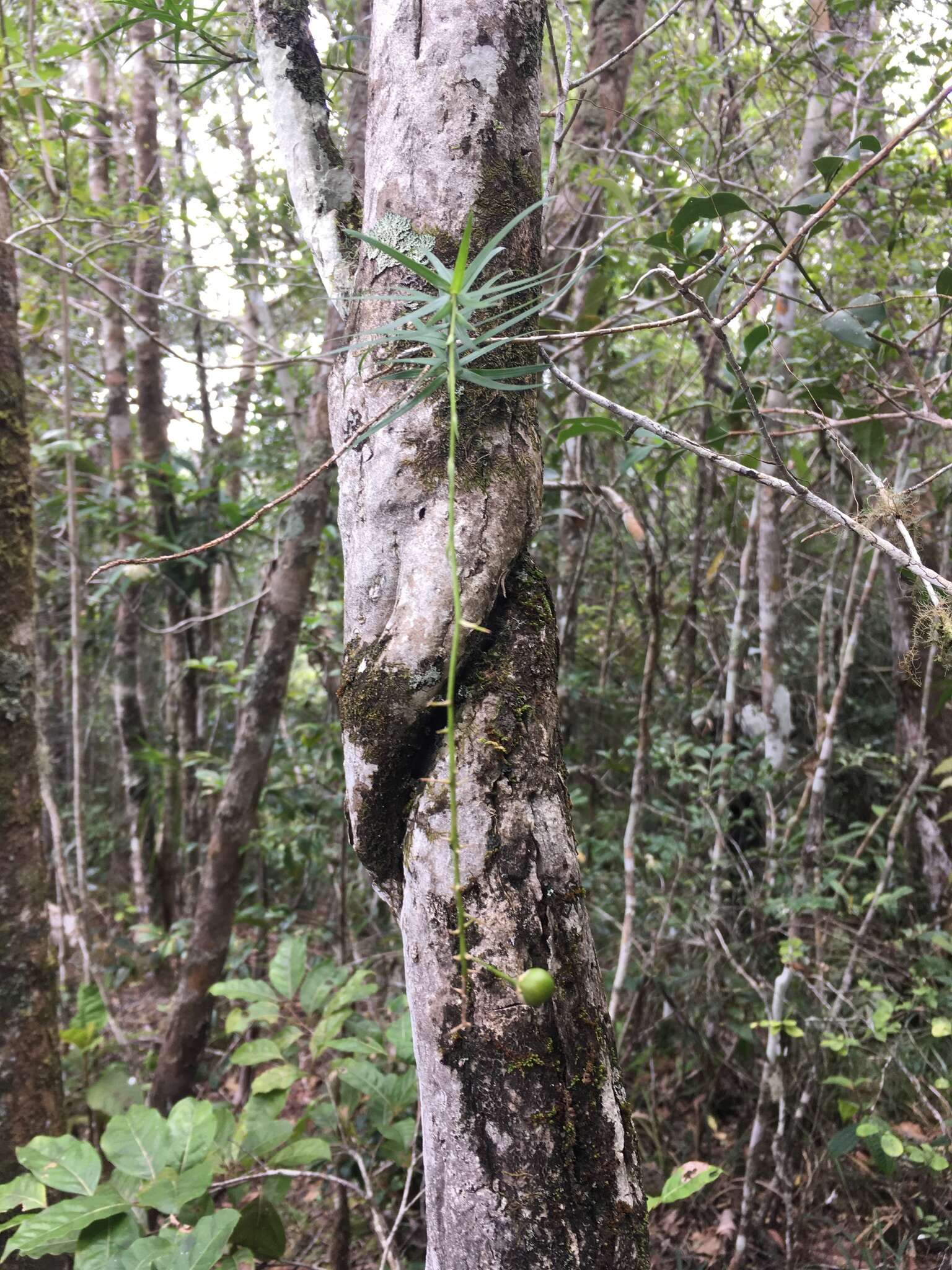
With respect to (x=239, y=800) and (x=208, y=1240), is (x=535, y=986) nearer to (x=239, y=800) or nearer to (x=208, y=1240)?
(x=208, y=1240)

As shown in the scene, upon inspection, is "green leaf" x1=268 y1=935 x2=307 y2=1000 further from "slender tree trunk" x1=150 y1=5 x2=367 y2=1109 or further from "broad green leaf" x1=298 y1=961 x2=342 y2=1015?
"slender tree trunk" x1=150 y1=5 x2=367 y2=1109

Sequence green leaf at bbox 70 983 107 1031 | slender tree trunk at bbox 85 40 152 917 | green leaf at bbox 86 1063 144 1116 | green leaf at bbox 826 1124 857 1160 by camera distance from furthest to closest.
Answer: slender tree trunk at bbox 85 40 152 917 < green leaf at bbox 70 983 107 1031 < green leaf at bbox 86 1063 144 1116 < green leaf at bbox 826 1124 857 1160

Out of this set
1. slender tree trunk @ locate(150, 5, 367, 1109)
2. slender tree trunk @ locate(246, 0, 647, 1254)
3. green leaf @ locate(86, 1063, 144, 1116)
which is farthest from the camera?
slender tree trunk @ locate(150, 5, 367, 1109)

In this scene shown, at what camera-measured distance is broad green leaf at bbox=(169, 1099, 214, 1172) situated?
1.52 meters

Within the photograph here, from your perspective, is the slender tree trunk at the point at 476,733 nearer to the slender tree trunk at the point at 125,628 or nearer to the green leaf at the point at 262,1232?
the green leaf at the point at 262,1232

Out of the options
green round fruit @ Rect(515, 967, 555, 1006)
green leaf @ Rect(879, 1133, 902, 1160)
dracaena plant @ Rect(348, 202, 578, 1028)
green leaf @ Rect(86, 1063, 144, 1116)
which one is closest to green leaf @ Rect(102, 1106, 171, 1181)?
green leaf @ Rect(86, 1063, 144, 1116)

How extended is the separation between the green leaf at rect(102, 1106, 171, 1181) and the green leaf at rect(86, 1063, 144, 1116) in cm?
62

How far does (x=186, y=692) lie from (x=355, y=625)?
353 centimetres

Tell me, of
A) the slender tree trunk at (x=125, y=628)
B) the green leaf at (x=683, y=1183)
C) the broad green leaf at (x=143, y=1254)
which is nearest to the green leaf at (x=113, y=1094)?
the broad green leaf at (x=143, y=1254)

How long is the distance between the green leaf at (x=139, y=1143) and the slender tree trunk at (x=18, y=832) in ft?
1.58

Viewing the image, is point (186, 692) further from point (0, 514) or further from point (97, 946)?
point (0, 514)

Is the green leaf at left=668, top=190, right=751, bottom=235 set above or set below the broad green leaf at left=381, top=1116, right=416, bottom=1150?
above

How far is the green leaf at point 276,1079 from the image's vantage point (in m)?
1.86

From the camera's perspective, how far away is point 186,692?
13.6 ft
